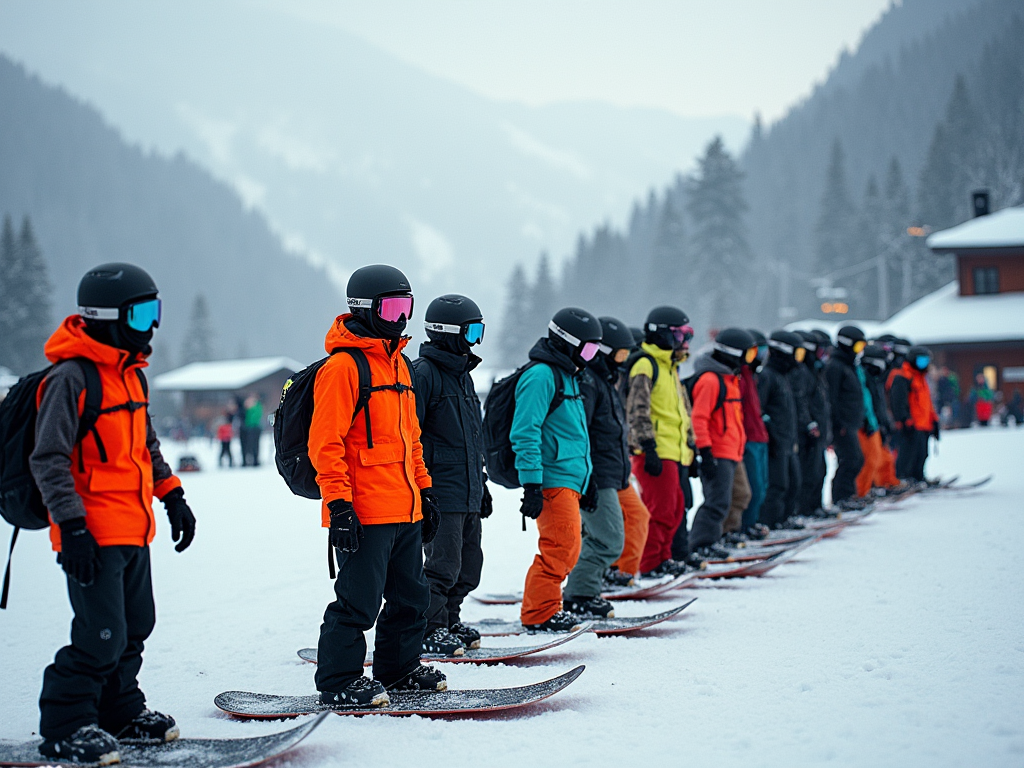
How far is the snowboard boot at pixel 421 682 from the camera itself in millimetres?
4301

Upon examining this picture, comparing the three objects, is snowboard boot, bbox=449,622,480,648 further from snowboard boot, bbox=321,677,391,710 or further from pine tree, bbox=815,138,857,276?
pine tree, bbox=815,138,857,276

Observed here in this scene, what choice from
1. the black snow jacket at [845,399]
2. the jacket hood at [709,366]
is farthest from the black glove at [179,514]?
the black snow jacket at [845,399]

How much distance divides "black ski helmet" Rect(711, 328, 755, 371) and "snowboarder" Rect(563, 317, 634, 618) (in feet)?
6.57

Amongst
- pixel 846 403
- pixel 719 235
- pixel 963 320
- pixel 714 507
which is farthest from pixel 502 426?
pixel 719 235

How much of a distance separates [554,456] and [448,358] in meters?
0.99

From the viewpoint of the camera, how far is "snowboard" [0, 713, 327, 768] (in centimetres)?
326

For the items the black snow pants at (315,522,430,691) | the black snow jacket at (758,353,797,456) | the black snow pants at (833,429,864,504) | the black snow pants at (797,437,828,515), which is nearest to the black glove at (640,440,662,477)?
the black snow jacket at (758,353,797,456)

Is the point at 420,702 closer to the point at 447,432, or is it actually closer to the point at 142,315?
the point at 447,432

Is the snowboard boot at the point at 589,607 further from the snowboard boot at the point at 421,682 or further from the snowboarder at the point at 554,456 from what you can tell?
the snowboard boot at the point at 421,682

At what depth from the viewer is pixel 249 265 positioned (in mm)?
154875

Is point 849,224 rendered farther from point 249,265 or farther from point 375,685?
point 249,265

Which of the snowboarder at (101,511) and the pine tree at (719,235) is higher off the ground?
the pine tree at (719,235)

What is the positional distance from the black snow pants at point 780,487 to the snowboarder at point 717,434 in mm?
1426

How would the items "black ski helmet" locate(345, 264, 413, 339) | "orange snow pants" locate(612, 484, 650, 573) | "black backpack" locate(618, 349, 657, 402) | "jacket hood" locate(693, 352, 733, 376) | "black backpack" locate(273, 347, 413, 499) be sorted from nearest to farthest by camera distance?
"black backpack" locate(273, 347, 413, 499)
"black ski helmet" locate(345, 264, 413, 339)
"orange snow pants" locate(612, 484, 650, 573)
"black backpack" locate(618, 349, 657, 402)
"jacket hood" locate(693, 352, 733, 376)
